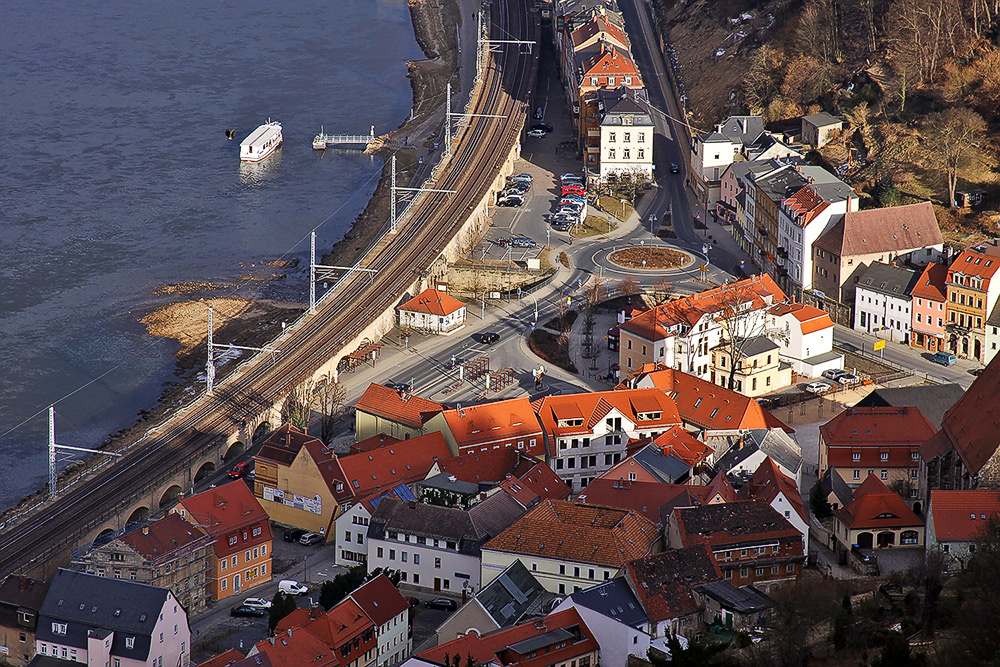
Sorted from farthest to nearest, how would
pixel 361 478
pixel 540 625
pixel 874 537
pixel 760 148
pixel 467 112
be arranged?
pixel 467 112, pixel 760 148, pixel 361 478, pixel 874 537, pixel 540 625

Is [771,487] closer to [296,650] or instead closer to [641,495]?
[641,495]

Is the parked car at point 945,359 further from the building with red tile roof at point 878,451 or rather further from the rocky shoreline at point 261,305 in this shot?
the rocky shoreline at point 261,305

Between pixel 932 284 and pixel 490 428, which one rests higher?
pixel 932 284

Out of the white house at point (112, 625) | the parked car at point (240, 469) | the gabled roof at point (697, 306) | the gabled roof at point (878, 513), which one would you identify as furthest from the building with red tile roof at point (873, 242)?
the white house at point (112, 625)

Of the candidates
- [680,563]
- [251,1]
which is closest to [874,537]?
[680,563]

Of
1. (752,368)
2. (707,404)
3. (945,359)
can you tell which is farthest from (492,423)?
(945,359)

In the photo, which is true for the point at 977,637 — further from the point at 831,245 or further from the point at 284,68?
the point at 284,68
